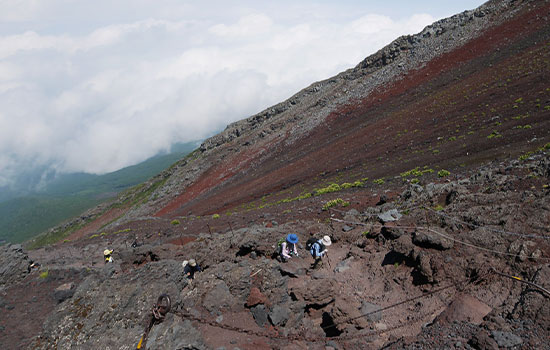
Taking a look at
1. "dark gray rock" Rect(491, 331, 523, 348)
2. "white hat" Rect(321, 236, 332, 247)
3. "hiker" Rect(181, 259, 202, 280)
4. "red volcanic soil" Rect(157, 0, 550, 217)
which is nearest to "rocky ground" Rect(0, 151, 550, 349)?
"dark gray rock" Rect(491, 331, 523, 348)

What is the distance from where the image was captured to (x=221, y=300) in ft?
25.1

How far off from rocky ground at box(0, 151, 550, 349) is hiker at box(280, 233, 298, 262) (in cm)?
36

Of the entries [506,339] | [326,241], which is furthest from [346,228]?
[506,339]

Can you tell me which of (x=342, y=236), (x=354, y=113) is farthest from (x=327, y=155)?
(x=342, y=236)

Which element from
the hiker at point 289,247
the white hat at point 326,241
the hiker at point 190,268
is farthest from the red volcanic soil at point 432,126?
the hiker at point 190,268

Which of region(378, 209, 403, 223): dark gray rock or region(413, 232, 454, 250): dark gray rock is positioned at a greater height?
region(413, 232, 454, 250): dark gray rock

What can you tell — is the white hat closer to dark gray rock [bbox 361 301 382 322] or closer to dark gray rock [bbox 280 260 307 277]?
dark gray rock [bbox 280 260 307 277]

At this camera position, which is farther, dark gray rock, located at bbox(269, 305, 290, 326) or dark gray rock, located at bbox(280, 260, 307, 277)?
dark gray rock, located at bbox(280, 260, 307, 277)

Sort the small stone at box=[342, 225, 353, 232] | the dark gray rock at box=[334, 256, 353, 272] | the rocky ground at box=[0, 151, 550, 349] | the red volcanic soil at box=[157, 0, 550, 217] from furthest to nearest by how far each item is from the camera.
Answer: the red volcanic soil at box=[157, 0, 550, 217] → the small stone at box=[342, 225, 353, 232] → the dark gray rock at box=[334, 256, 353, 272] → the rocky ground at box=[0, 151, 550, 349]

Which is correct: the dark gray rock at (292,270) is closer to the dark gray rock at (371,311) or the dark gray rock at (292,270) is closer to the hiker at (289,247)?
the hiker at (289,247)

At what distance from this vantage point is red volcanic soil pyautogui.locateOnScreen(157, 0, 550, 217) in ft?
69.1

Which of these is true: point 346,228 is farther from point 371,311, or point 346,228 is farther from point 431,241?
point 371,311

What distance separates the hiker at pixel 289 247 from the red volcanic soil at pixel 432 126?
1338cm

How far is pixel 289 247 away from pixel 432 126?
23735mm
